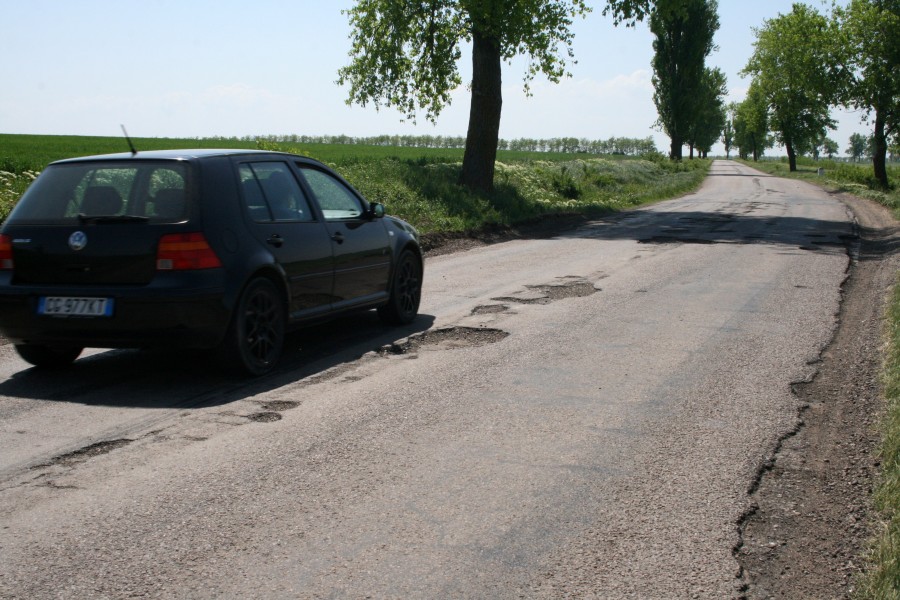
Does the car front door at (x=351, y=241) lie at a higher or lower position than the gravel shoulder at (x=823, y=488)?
higher

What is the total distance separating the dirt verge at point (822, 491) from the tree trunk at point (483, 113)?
17.2 metres

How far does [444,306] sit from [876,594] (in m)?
7.00

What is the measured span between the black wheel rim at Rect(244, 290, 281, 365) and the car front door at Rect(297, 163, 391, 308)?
3.05ft

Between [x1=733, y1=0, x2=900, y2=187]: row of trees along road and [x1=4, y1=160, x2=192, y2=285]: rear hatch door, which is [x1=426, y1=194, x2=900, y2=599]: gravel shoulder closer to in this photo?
[x1=4, y1=160, x2=192, y2=285]: rear hatch door

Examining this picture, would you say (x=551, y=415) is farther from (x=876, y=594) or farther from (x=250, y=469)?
(x=876, y=594)

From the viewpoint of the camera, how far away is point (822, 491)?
14.7 feet

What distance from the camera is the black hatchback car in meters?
6.27

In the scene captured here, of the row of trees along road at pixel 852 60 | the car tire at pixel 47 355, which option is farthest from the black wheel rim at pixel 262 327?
the row of trees along road at pixel 852 60

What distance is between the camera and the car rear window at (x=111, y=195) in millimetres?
6434

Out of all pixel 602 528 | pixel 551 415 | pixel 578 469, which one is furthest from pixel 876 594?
pixel 551 415

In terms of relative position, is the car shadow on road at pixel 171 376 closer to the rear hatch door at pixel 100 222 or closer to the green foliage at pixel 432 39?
the rear hatch door at pixel 100 222

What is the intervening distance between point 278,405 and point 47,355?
7.25 feet

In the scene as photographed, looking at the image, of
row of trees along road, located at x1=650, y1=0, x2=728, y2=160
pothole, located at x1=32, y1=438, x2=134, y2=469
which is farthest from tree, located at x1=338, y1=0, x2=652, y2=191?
row of trees along road, located at x1=650, y1=0, x2=728, y2=160

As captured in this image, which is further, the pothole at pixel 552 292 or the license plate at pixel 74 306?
the pothole at pixel 552 292
